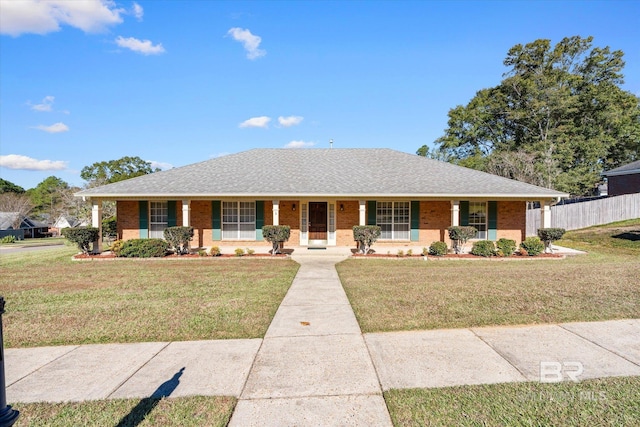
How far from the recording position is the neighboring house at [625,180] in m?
27.1

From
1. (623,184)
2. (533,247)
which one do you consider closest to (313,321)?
(533,247)

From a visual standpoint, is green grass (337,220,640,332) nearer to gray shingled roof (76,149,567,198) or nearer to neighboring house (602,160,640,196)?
gray shingled roof (76,149,567,198)

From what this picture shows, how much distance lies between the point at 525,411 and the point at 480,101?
128 feet

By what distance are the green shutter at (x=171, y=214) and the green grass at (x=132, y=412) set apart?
12.5 metres

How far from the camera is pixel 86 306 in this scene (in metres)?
6.50

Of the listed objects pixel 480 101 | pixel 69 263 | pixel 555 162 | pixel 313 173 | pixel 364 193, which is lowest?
pixel 69 263

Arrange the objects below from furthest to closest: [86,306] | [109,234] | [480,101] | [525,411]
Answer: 1. [480,101]
2. [109,234]
3. [86,306]
4. [525,411]

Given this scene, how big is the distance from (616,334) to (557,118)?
3403cm

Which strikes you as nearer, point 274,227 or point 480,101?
point 274,227

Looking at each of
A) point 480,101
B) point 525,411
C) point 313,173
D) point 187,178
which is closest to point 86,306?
point 525,411

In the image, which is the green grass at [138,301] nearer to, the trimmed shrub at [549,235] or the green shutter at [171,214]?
the green shutter at [171,214]

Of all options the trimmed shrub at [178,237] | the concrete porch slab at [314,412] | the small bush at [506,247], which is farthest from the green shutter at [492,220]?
the concrete porch slab at [314,412]

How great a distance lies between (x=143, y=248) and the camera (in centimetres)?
1327

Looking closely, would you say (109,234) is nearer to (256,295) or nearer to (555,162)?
(256,295)
